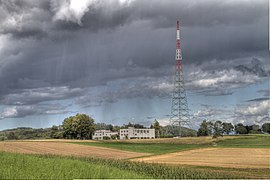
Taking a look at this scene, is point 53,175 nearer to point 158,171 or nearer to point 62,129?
point 158,171

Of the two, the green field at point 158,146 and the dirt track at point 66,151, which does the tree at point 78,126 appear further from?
the dirt track at point 66,151

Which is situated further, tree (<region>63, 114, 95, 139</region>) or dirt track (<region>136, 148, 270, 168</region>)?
tree (<region>63, 114, 95, 139</region>)

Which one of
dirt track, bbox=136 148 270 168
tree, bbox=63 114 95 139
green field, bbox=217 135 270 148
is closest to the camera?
dirt track, bbox=136 148 270 168

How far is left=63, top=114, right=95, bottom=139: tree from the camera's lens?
160250mm

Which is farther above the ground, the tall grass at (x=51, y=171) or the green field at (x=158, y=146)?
the tall grass at (x=51, y=171)

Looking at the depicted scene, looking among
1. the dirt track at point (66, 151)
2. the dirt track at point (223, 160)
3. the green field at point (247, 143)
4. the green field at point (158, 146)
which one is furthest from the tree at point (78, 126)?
the dirt track at point (223, 160)

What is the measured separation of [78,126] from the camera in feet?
523

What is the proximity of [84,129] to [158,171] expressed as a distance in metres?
123

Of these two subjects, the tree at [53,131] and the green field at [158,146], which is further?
the tree at [53,131]

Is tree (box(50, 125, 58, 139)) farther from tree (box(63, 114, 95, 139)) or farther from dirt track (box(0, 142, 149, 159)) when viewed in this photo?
dirt track (box(0, 142, 149, 159))

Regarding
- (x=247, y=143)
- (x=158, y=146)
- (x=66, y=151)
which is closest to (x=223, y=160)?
(x=66, y=151)

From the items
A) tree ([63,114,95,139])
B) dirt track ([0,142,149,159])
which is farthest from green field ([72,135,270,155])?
tree ([63,114,95,139])

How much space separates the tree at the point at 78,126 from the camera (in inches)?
6309

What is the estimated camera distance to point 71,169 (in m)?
25.4
